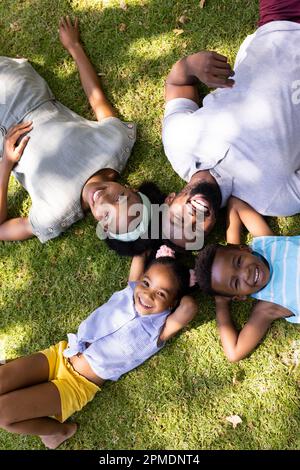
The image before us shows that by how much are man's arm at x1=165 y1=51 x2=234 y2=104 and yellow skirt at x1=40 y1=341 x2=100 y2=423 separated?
6.76ft

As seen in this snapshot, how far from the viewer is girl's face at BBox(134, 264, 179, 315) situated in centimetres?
321

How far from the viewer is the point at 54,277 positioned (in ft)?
12.5

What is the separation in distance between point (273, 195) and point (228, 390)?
1.36 meters

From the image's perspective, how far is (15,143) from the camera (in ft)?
→ 12.3

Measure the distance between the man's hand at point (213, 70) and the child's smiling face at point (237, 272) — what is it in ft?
3.60

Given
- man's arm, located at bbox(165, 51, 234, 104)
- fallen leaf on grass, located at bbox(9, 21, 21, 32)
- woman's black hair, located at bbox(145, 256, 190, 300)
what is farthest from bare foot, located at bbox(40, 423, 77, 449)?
fallen leaf on grass, located at bbox(9, 21, 21, 32)

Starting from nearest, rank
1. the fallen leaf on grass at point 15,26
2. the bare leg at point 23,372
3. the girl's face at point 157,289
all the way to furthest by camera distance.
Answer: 1. the girl's face at point 157,289
2. the bare leg at point 23,372
3. the fallen leaf on grass at point 15,26

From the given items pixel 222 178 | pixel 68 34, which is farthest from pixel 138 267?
pixel 68 34

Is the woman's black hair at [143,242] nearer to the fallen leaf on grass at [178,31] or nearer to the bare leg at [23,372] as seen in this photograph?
the bare leg at [23,372]

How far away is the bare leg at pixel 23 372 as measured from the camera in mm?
3435

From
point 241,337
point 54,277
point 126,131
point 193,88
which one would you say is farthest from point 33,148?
point 241,337

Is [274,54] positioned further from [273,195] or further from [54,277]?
[54,277]

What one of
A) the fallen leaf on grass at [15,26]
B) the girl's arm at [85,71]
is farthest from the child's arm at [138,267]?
the fallen leaf on grass at [15,26]

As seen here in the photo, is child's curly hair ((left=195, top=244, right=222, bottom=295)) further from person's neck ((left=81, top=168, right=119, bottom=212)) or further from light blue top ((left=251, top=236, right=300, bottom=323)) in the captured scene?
person's neck ((left=81, top=168, right=119, bottom=212))
